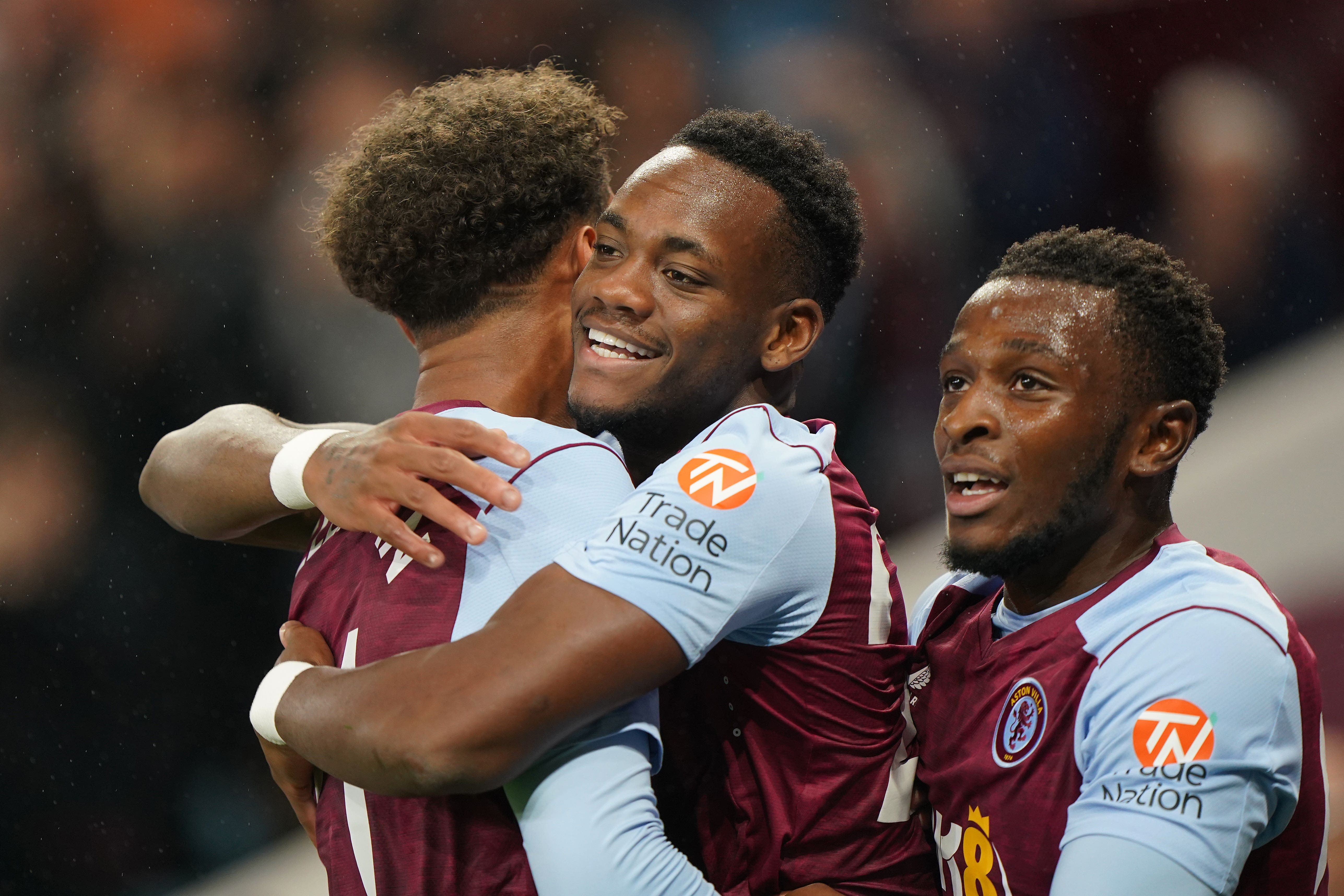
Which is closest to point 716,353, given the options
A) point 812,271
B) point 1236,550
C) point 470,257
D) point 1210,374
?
point 812,271

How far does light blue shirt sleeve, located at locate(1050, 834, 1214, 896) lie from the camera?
1541 mm

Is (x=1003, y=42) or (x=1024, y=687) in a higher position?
(x=1003, y=42)

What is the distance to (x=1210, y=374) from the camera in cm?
201

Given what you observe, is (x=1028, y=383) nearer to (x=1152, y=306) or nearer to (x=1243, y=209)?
(x=1152, y=306)

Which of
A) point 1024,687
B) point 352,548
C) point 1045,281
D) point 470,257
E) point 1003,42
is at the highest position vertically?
point 1003,42

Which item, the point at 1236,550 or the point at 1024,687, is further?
the point at 1236,550

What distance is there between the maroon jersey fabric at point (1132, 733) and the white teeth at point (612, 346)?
71 cm

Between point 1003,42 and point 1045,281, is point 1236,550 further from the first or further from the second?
point 1045,281

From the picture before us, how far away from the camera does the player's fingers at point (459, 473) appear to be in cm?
159

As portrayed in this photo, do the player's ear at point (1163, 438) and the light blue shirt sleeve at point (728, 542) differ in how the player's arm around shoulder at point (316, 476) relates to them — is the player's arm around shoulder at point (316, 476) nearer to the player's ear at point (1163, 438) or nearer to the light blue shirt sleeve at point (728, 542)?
the light blue shirt sleeve at point (728, 542)

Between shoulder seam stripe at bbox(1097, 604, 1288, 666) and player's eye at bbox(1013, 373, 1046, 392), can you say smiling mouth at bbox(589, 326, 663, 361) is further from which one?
shoulder seam stripe at bbox(1097, 604, 1288, 666)

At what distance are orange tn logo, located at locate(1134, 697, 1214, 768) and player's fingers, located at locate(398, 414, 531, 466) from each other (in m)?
0.90

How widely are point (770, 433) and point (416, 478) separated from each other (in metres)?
0.51

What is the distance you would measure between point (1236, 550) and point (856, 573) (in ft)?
9.55
